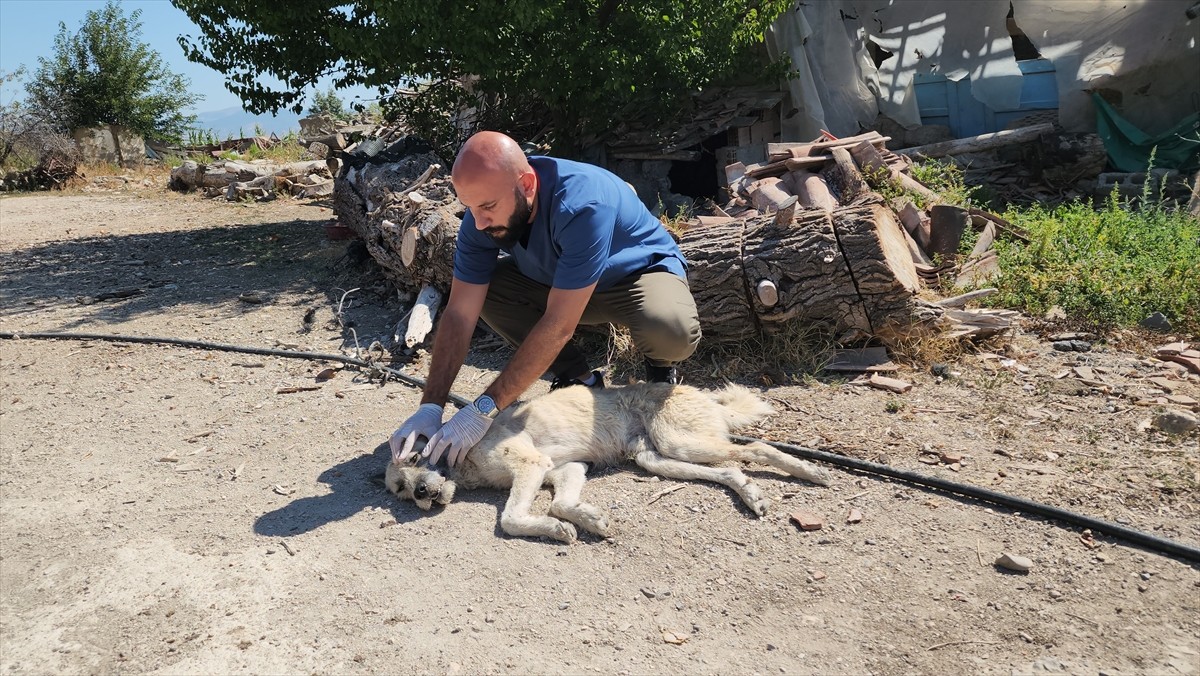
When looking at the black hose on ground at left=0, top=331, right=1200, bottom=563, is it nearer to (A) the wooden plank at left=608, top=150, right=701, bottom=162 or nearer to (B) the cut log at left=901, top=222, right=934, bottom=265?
(B) the cut log at left=901, top=222, right=934, bottom=265

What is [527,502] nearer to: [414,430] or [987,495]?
[414,430]

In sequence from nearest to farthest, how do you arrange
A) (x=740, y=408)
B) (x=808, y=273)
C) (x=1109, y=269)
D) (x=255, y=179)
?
1. (x=740, y=408)
2. (x=808, y=273)
3. (x=1109, y=269)
4. (x=255, y=179)

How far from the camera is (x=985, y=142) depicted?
31.9 feet

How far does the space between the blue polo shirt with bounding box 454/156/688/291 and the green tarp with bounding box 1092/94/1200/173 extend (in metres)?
7.37

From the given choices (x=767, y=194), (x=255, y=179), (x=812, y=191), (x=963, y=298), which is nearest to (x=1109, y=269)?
(x=963, y=298)

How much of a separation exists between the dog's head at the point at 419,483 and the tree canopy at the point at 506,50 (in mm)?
5020

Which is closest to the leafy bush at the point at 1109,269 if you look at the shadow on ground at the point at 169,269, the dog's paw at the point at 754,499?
the dog's paw at the point at 754,499

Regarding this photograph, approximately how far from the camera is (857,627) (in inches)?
123

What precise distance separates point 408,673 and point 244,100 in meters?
8.69

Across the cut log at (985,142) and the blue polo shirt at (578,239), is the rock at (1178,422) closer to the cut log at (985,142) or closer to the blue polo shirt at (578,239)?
the blue polo shirt at (578,239)

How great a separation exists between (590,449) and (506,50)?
5.42 metres

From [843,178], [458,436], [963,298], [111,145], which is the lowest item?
[458,436]

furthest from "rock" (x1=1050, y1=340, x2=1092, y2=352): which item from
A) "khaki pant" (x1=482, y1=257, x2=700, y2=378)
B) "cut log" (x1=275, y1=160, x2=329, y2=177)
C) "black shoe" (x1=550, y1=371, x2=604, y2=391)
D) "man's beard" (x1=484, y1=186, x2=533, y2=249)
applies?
"cut log" (x1=275, y1=160, x2=329, y2=177)

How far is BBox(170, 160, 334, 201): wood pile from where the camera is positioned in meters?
15.4
